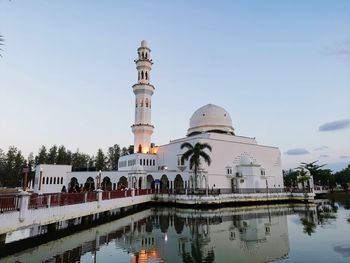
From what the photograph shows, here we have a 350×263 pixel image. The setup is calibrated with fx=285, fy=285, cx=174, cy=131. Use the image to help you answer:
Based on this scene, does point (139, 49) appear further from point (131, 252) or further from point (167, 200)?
point (131, 252)

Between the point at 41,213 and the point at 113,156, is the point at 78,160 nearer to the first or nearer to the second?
the point at 113,156

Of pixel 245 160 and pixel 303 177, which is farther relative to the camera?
pixel 303 177

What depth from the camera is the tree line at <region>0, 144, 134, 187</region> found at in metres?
67.5

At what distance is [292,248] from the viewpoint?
13.1m

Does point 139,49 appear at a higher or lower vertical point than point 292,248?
higher

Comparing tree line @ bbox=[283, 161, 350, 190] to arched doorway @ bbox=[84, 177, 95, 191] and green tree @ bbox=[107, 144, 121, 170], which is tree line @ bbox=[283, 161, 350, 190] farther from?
green tree @ bbox=[107, 144, 121, 170]

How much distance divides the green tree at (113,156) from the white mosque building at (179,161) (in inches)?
1420

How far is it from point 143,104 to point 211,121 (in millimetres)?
12490

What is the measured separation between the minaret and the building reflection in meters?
28.1

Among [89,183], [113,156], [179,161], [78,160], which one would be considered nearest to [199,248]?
[179,161]

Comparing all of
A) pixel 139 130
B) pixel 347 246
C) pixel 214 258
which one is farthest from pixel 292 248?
pixel 139 130

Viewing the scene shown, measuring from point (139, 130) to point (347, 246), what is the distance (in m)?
36.7

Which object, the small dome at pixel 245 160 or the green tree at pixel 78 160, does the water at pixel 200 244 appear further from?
the green tree at pixel 78 160

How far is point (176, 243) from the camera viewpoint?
1398 centimetres
